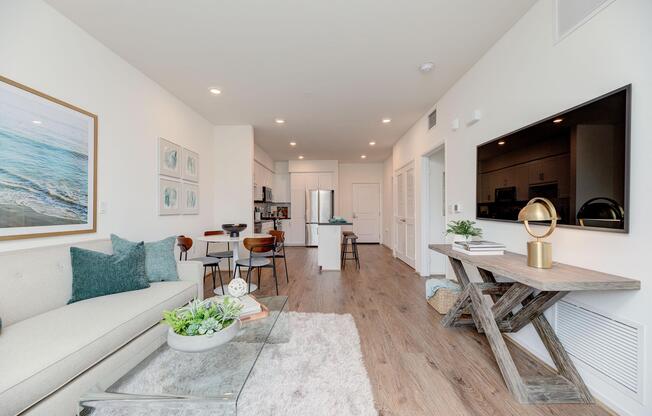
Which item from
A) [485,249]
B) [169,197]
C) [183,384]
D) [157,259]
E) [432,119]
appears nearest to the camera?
[183,384]

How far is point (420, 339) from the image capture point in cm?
235

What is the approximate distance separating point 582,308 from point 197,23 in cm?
353

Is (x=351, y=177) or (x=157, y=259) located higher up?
(x=351, y=177)

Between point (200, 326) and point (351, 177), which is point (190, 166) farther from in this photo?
point (351, 177)

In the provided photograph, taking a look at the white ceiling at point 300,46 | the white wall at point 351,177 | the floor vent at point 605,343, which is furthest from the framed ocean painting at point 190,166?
the white wall at point 351,177

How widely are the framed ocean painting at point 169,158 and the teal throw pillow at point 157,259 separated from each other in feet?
4.03

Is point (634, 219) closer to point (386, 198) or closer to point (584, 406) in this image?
point (584, 406)

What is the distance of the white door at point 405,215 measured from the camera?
17.0ft

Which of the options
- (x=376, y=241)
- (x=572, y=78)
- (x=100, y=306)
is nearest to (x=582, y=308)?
(x=572, y=78)

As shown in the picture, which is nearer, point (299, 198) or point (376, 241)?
point (299, 198)

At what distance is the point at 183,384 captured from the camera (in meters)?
1.20

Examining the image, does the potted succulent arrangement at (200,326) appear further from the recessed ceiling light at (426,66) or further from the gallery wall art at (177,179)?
the recessed ceiling light at (426,66)

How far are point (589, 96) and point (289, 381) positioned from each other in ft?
8.44

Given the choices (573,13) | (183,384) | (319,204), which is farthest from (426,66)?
(319,204)
